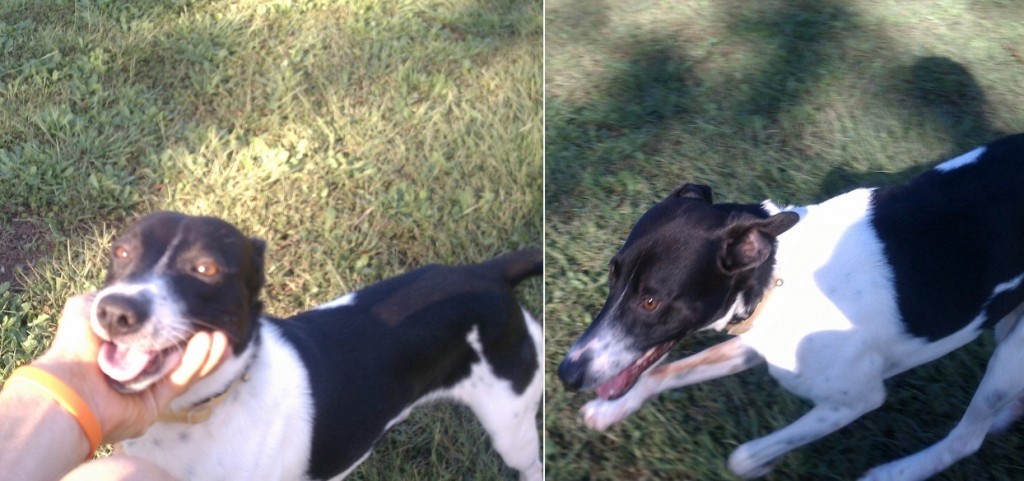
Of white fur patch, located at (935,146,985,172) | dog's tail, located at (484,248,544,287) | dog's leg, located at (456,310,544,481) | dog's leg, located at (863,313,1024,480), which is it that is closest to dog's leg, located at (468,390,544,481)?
dog's leg, located at (456,310,544,481)

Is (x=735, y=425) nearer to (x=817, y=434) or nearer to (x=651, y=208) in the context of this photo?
(x=817, y=434)

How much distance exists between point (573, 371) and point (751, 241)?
421mm

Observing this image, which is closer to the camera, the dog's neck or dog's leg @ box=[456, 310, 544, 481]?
the dog's neck

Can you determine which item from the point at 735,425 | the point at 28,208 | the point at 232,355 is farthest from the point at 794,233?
the point at 28,208

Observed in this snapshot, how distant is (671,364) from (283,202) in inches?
57.7

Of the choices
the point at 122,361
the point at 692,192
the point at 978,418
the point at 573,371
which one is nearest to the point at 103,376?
the point at 122,361

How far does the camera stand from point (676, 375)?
5.12 feet

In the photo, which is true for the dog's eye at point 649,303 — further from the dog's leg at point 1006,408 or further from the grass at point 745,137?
the dog's leg at point 1006,408

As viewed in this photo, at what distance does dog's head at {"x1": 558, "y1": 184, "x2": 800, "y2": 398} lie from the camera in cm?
159

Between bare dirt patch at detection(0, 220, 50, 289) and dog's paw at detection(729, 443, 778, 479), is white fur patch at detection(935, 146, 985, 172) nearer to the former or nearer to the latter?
dog's paw at detection(729, 443, 778, 479)

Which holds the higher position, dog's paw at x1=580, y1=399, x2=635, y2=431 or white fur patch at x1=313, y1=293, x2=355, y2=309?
dog's paw at x1=580, y1=399, x2=635, y2=431

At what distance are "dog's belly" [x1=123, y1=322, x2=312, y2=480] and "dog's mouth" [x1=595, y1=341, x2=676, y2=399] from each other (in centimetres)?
89

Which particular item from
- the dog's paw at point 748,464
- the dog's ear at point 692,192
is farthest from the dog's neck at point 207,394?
the dog's paw at point 748,464

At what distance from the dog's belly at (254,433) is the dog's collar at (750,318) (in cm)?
105
